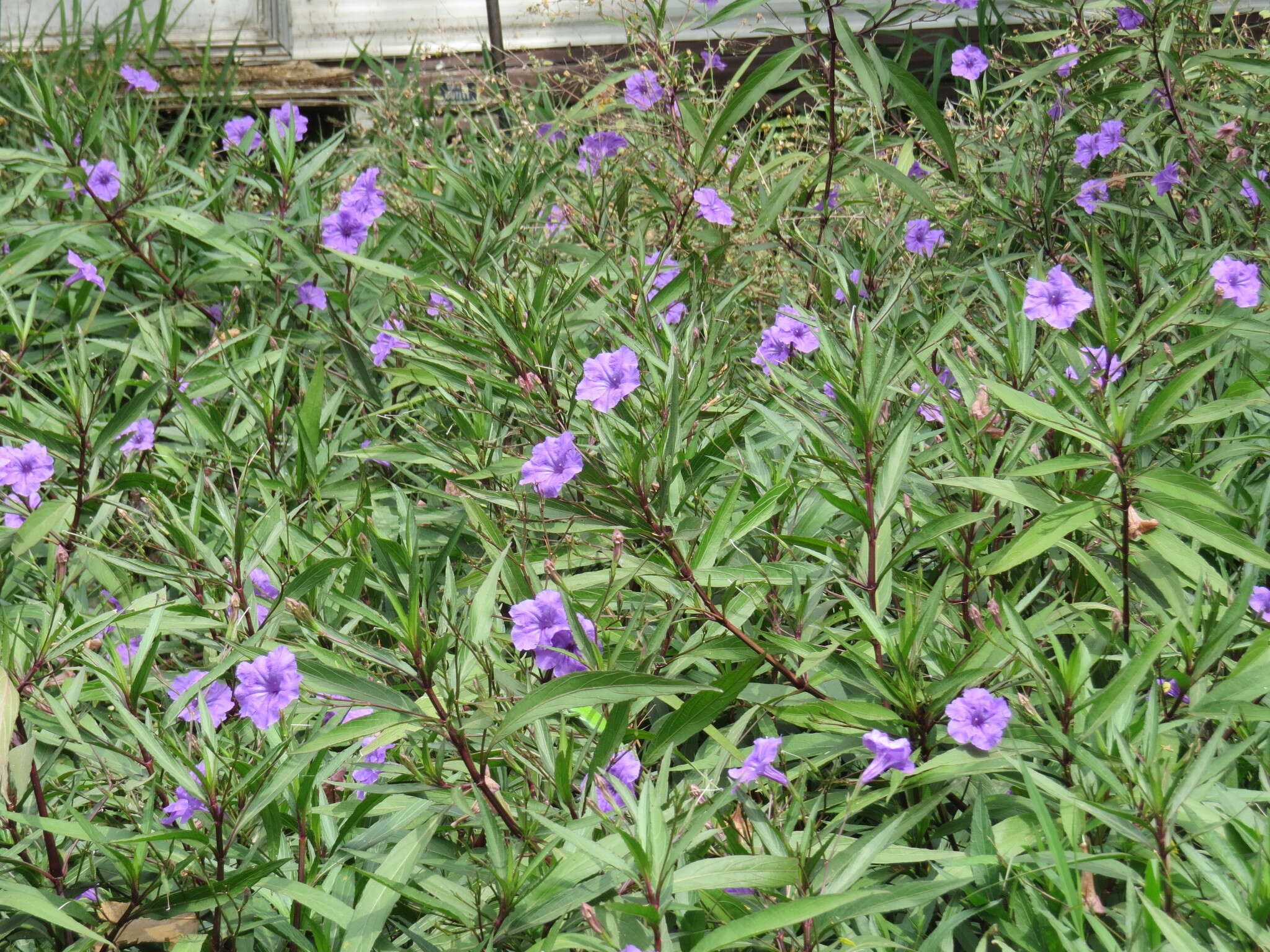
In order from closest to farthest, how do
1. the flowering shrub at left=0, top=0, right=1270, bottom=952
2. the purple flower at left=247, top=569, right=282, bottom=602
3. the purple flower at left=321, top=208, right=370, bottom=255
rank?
the flowering shrub at left=0, top=0, right=1270, bottom=952
the purple flower at left=247, top=569, right=282, bottom=602
the purple flower at left=321, top=208, right=370, bottom=255

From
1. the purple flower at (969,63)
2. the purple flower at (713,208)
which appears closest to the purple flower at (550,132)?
the purple flower at (713,208)

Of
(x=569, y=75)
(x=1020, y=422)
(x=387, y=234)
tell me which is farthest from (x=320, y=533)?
(x=569, y=75)

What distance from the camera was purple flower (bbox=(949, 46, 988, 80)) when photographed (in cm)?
318

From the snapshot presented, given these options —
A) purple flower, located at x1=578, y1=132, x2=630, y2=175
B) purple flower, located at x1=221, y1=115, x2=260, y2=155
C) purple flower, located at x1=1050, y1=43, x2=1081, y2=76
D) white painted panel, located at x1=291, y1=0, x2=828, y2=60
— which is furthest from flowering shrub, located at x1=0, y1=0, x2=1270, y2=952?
white painted panel, located at x1=291, y1=0, x2=828, y2=60

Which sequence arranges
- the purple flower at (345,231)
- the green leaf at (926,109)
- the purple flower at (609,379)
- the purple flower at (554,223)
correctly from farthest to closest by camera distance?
the purple flower at (554,223)
the purple flower at (345,231)
the green leaf at (926,109)
the purple flower at (609,379)

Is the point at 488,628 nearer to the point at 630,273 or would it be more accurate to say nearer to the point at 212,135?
the point at 630,273

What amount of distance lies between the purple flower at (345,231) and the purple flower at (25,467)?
2.96ft

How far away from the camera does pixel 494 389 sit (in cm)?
208

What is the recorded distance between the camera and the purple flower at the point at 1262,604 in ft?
5.15

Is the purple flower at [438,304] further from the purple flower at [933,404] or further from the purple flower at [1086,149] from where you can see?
the purple flower at [1086,149]

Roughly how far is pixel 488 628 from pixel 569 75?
3115mm

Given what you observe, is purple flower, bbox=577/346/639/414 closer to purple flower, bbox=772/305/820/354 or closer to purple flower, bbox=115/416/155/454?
purple flower, bbox=772/305/820/354

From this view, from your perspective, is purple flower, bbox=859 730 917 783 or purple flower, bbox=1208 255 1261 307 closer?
purple flower, bbox=859 730 917 783

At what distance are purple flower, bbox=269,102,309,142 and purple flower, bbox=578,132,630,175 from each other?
31.0 inches
